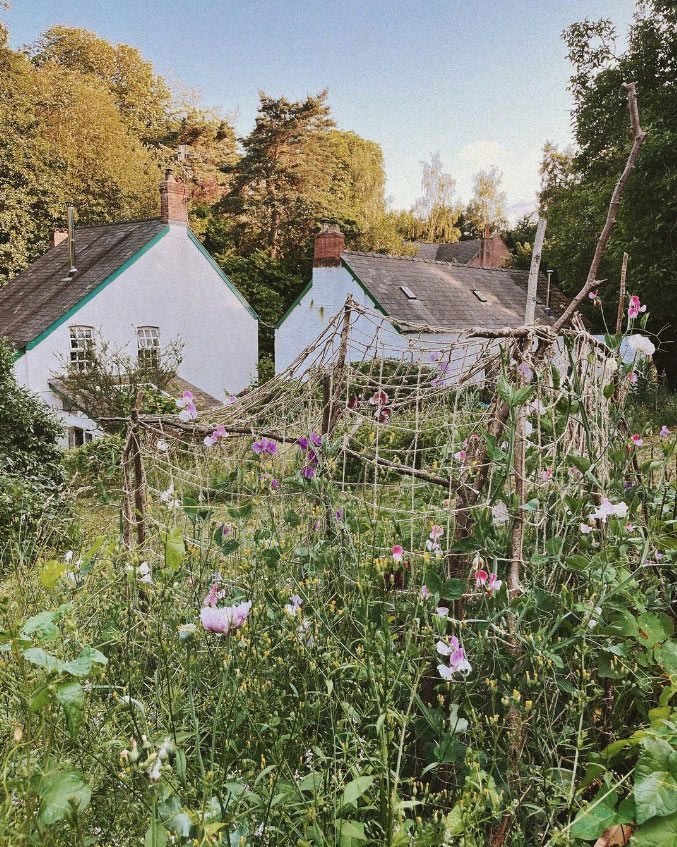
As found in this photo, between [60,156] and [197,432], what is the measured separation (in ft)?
86.9

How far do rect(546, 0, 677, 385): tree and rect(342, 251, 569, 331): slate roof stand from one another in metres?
1.93

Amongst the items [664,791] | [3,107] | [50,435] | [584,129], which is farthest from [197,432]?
[3,107]

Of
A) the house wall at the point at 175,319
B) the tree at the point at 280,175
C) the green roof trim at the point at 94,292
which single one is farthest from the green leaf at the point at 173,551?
the tree at the point at 280,175

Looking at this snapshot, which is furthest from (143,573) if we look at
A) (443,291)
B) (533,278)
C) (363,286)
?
(443,291)

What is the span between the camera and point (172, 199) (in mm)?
15820

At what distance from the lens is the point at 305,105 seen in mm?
28812

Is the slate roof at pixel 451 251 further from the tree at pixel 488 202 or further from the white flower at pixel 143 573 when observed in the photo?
the white flower at pixel 143 573

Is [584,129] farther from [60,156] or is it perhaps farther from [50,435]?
[60,156]

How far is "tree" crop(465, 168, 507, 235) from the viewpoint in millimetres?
40969

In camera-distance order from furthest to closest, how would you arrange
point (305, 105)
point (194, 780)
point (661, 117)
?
point (305, 105), point (661, 117), point (194, 780)

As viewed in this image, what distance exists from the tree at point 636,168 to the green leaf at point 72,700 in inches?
564

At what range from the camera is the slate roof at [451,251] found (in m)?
36.3

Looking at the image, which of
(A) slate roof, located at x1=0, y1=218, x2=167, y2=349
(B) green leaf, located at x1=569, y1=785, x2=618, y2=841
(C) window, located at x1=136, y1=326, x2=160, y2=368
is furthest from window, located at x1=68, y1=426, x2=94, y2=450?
(B) green leaf, located at x1=569, y1=785, x2=618, y2=841

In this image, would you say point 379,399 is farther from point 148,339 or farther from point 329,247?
point 329,247
